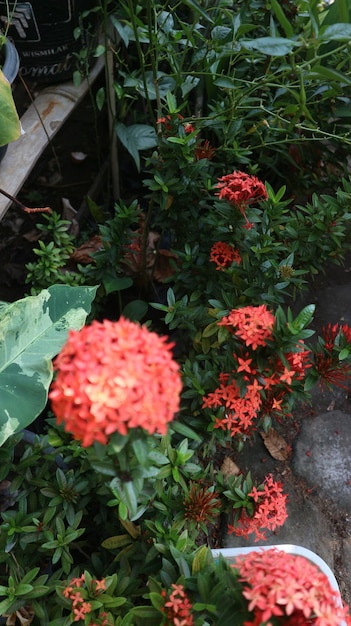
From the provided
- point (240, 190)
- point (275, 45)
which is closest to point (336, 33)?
point (275, 45)

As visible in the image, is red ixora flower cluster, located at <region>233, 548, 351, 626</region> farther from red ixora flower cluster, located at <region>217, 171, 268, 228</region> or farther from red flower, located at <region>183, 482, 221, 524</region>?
red ixora flower cluster, located at <region>217, 171, 268, 228</region>

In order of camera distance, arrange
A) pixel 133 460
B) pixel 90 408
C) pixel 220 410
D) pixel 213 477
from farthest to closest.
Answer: pixel 213 477
pixel 220 410
pixel 133 460
pixel 90 408

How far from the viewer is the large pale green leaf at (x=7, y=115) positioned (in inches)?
44.9

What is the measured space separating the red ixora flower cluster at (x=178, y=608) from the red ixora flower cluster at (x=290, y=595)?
0.18 metres

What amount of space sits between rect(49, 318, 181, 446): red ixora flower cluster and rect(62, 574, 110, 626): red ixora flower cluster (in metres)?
0.45

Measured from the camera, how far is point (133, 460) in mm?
594

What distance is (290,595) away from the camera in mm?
531

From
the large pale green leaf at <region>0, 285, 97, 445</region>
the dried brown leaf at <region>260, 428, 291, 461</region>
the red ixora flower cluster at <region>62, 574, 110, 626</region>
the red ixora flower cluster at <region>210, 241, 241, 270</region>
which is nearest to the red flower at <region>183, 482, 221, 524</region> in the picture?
the red ixora flower cluster at <region>62, 574, 110, 626</region>

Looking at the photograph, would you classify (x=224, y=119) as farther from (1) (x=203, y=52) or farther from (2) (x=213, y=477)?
(2) (x=213, y=477)

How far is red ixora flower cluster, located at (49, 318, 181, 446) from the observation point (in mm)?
479

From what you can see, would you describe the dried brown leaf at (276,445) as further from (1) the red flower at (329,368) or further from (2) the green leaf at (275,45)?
(2) the green leaf at (275,45)

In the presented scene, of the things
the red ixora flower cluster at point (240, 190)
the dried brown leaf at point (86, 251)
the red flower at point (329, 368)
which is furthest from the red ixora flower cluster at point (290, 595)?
the dried brown leaf at point (86, 251)

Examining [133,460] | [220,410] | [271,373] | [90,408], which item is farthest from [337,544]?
[90,408]

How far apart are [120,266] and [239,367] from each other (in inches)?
27.5
